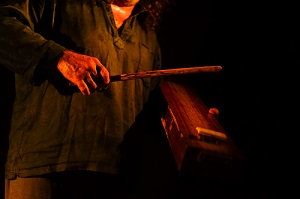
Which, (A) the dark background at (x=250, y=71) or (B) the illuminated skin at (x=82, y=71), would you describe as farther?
(A) the dark background at (x=250, y=71)

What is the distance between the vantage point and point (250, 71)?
4.64 meters

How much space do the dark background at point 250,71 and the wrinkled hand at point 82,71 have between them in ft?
7.78

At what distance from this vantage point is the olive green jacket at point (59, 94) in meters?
2.60

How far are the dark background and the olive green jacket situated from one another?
1621 mm

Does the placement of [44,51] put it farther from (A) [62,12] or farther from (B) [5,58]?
(A) [62,12]

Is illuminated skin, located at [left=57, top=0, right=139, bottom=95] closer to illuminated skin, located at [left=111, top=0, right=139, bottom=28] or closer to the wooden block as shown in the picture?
the wooden block

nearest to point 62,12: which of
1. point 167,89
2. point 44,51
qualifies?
point 44,51

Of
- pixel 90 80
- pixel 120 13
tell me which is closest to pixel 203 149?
pixel 90 80

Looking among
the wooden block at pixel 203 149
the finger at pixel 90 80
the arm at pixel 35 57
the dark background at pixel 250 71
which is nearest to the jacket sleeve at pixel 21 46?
the arm at pixel 35 57

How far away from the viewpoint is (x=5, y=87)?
3.74 m

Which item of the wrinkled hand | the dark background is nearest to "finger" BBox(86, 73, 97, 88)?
the wrinkled hand

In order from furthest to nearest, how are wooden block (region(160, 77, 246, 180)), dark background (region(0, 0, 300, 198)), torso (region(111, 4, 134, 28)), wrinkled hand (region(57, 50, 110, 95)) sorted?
dark background (region(0, 0, 300, 198)) < torso (region(111, 4, 134, 28)) < wrinkled hand (region(57, 50, 110, 95)) < wooden block (region(160, 77, 246, 180))

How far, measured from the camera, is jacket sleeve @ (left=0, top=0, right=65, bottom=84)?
99.3 inches

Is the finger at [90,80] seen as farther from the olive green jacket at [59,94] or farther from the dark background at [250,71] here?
the dark background at [250,71]
